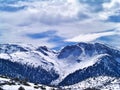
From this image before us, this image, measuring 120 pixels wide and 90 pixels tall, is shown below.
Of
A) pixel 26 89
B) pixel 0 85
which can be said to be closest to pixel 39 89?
pixel 26 89

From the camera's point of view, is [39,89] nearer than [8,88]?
No

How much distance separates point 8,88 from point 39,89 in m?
23.8

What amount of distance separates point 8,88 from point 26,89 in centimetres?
1110

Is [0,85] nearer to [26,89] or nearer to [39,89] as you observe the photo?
[26,89]

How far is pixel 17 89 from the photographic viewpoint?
5935 inches

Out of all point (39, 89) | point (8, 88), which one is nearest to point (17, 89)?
point (8, 88)

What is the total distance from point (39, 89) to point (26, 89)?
12825mm

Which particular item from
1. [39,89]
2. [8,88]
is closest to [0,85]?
[8,88]

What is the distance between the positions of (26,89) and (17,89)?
8.47 meters

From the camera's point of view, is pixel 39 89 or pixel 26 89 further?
pixel 39 89

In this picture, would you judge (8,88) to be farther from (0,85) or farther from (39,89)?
(39,89)

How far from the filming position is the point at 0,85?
15300 centimetres

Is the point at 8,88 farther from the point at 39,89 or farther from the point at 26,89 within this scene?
the point at 39,89

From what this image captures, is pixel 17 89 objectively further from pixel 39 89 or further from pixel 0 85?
pixel 39 89
